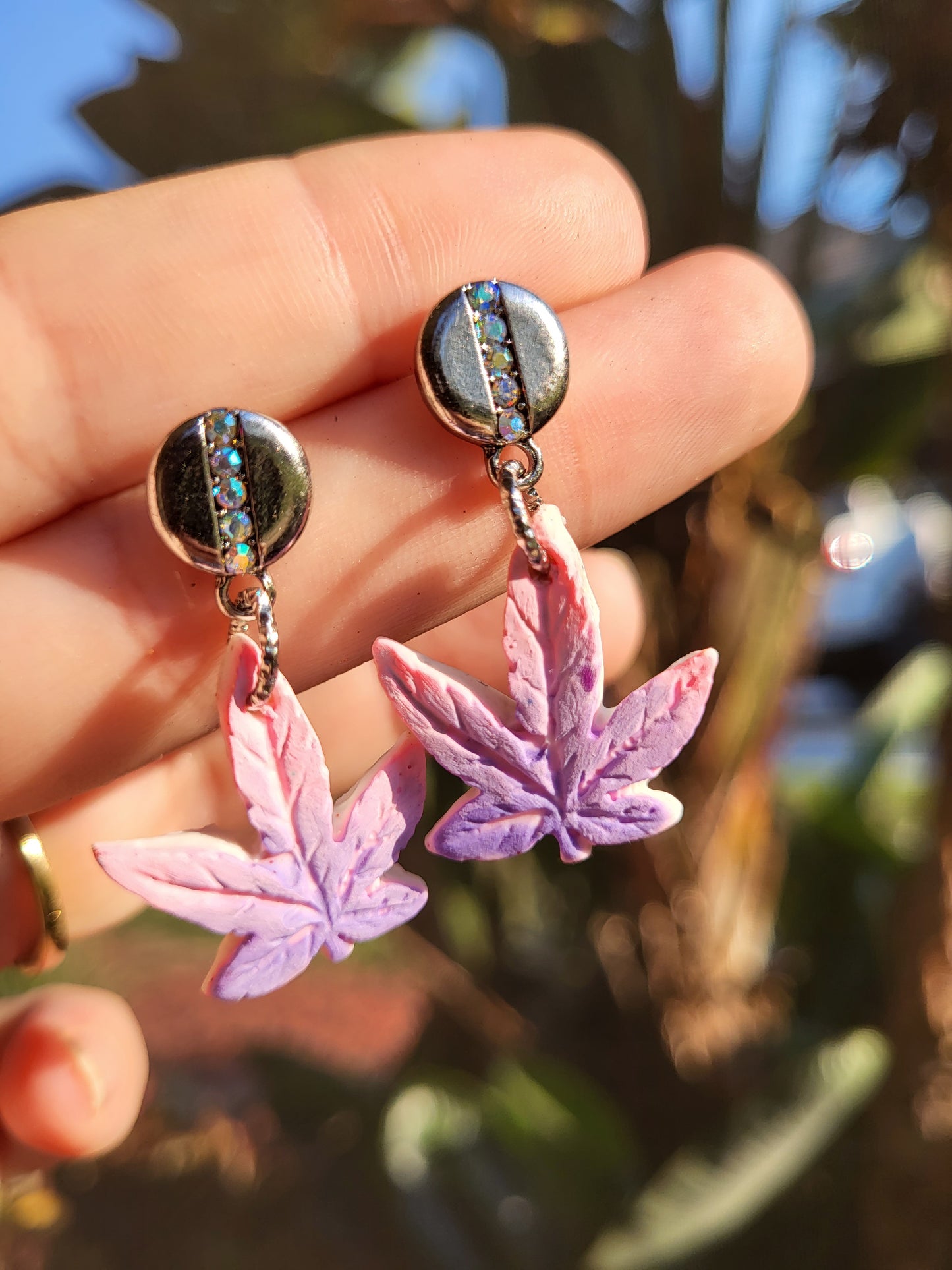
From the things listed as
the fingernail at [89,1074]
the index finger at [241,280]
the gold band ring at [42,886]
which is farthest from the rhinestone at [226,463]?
the fingernail at [89,1074]

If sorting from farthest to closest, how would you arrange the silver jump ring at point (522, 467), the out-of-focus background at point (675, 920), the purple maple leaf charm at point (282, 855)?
the out-of-focus background at point (675, 920), the silver jump ring at point (522, 467), the purple maple leaf charm at point (282, 855)

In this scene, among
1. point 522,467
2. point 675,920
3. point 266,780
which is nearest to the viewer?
point 266,780

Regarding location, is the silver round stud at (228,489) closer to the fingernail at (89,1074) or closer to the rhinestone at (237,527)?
the rhinestone at (237,527)

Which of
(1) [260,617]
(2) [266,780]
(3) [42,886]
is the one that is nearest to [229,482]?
(1) [260,617]

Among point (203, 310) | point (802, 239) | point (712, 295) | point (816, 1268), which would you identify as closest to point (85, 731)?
point (203, 310)

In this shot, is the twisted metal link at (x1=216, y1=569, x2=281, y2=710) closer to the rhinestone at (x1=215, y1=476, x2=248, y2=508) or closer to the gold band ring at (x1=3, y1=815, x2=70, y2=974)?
the rhinestone at (x1=215, y1=476, x2=248, y2=508)

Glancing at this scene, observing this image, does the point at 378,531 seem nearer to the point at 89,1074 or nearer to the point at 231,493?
the point at 231,493

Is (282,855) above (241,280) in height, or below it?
below

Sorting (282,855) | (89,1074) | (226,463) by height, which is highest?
(226,463)

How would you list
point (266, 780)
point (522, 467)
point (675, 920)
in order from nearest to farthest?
point (266, 780), point (522, 467), point (675, 920)
